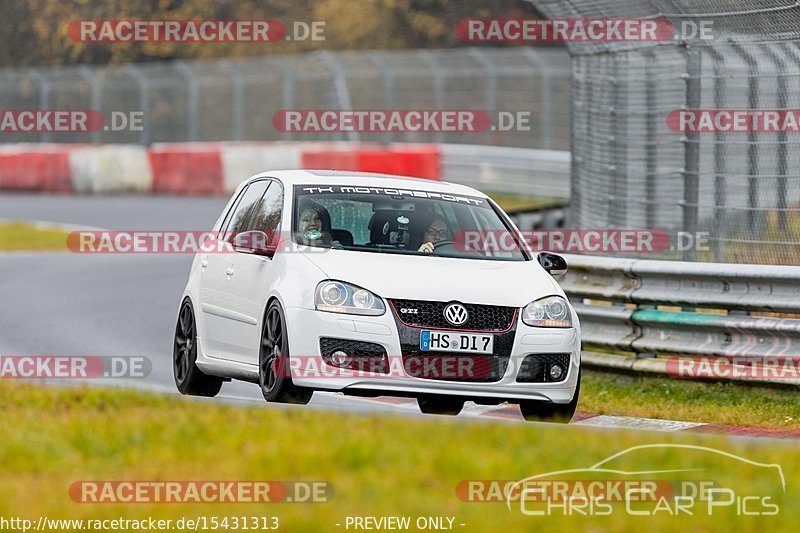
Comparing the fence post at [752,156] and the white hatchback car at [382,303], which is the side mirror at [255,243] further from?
the fence post at [752,156]

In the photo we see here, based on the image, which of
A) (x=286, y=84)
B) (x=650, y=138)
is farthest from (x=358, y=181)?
(x=286, y=84)

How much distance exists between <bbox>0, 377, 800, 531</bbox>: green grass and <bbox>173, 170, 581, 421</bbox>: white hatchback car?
0.83 m

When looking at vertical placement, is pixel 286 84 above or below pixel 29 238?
above

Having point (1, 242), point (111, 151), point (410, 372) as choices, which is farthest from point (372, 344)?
point (111, 151)

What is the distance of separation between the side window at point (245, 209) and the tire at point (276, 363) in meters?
1.40

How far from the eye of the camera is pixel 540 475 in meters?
7.11

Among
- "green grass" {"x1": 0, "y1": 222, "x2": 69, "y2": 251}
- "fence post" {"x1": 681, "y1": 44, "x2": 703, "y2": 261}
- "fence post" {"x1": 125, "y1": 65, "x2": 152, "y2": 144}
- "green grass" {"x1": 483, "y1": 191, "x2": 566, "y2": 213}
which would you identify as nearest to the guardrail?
"fence post" {"x1": 681, "y1": 44, "x2": 703, "y2": 261}

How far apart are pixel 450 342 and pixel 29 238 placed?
60.9 feet

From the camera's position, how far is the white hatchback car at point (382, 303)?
9836 millimetres

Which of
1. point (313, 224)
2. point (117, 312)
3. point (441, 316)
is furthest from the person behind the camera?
point (117, 312)

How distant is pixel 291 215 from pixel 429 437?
3.19 meters

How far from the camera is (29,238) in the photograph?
27.4 m

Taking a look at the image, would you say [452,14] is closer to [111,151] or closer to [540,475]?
[111,151]

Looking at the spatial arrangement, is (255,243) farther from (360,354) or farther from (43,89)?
(43,89)
